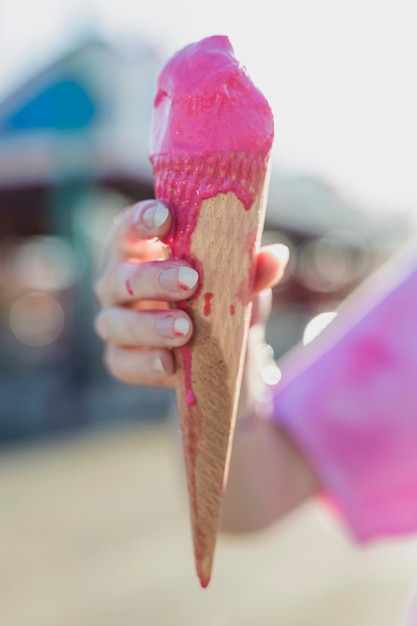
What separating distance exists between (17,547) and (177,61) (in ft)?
8.15

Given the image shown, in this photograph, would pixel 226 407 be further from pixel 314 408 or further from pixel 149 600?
pixel 149 600

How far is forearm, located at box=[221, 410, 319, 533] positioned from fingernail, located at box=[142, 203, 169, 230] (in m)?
0.43

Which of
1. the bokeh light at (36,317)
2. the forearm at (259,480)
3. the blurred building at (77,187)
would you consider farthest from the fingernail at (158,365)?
the bokeh light at (36,317)

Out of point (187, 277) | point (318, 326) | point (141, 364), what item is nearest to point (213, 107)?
point (187, 277)

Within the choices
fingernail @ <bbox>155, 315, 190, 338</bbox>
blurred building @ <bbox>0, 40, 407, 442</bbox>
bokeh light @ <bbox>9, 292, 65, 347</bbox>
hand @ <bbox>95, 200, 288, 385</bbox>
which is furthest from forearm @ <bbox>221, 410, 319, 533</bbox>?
bokeh light @ <bbox>9, 292, 65, 347</bbox>

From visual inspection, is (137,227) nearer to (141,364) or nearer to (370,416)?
(141,364)

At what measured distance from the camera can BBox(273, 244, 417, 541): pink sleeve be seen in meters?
0.93

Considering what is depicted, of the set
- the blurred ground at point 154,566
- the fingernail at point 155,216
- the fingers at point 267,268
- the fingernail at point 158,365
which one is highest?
the fingernail at point 155,216

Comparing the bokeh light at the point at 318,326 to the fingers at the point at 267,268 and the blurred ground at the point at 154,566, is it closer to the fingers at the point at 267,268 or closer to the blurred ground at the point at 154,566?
the fingers at the point at 267,268

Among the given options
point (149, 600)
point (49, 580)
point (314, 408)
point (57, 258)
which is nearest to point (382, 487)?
point (314, 408)

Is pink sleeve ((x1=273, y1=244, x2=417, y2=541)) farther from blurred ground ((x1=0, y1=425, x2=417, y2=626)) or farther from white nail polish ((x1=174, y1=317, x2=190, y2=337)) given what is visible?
blurred ground ((x1=0, y1=425, x2=417, y2=626))

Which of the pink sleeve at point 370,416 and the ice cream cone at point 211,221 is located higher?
the ice cream cone at point 211,221

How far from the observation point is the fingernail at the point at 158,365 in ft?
1.93

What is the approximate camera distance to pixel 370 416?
3.08 feet
